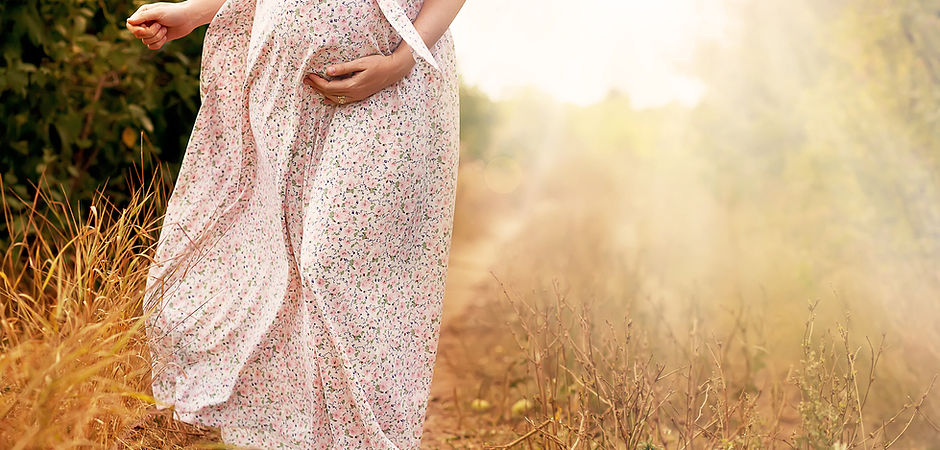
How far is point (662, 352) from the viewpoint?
3.36m

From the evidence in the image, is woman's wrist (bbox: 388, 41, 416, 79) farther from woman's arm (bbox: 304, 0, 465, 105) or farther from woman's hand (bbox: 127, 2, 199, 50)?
woman's hand (bbox: 127, 2, 199, 50)

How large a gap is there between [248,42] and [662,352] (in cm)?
198

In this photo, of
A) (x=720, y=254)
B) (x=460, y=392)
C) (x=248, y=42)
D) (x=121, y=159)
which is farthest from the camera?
A: (x=720, y=254)

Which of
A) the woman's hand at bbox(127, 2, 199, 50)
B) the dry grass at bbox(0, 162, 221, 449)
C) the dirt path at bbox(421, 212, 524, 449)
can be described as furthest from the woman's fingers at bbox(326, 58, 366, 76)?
the dirt path at bbox(421, 212, 524, 449)

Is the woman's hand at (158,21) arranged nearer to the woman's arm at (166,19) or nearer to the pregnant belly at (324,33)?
the woman's arm at (166,19)

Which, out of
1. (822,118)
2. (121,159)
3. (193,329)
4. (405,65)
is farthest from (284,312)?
(822,118)

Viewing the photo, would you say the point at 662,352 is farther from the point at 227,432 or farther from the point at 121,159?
the point at 121,159

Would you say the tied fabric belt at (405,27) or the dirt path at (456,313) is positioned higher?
the tied fabric belt at (405,27)

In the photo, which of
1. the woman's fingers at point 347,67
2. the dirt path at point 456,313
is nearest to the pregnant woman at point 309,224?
the woman's fingers at point 347,67

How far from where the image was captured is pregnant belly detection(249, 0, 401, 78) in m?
1.79

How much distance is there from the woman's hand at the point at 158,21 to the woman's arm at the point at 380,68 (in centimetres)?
43

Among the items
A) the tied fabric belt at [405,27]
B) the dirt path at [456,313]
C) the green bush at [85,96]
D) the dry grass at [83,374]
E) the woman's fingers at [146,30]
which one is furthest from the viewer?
the dirt path at [456,313]

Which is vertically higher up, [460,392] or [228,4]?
[228,4]

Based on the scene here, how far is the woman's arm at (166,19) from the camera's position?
2.03m
